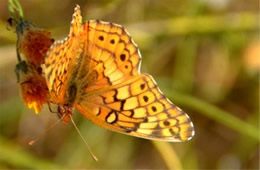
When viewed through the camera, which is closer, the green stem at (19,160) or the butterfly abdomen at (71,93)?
the butterfly abdomen at (71,93)

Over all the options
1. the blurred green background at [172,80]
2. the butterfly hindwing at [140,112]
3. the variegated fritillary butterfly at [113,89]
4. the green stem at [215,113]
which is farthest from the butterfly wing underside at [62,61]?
the blurred green background at [172,80]

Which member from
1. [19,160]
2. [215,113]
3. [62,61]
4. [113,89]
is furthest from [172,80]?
[62,61]

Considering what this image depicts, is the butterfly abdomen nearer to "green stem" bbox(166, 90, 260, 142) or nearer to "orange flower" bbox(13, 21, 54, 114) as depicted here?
"orange flower" bbox(13, 21, 54, 114)

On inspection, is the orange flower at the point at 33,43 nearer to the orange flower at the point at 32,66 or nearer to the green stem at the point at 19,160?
the orange flower at the point at 32,66

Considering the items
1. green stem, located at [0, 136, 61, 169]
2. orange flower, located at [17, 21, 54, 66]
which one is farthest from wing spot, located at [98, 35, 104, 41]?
green stem, located at [0, 136, 61, 169]

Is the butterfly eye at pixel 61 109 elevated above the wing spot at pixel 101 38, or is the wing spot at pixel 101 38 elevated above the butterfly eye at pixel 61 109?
the wing spot at pixel 101 38

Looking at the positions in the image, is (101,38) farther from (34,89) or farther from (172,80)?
(172,80)

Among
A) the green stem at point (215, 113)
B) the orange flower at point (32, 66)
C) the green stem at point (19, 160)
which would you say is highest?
the orange flower at point (32, 66)

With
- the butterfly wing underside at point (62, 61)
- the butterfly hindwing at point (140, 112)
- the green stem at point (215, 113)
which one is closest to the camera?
the butterfly wing underside at point (62, 61)
